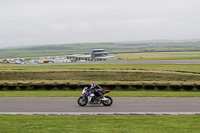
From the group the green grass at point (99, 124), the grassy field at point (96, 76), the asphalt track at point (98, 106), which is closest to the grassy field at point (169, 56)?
the grassy field at point (96, 76)

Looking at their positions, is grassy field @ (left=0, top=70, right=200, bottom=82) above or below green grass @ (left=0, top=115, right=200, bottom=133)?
above

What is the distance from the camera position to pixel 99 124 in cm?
1140

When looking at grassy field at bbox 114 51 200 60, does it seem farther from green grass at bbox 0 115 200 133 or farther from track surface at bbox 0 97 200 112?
green grass at bbox 0 115 200 133

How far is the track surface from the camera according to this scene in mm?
15055

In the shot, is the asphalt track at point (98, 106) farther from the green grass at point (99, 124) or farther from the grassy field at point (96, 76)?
the grassy field at point (96, 76)

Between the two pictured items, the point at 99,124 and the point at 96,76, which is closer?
the point at 99,124

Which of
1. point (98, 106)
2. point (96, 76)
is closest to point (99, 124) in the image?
point (98, 106)

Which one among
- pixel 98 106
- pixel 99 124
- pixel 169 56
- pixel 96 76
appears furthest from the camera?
pixel 169 56

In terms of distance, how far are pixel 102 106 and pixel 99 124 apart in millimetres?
4886

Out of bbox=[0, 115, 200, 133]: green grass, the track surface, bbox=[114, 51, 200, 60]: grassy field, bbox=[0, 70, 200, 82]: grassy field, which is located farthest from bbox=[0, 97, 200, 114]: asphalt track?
bbox=[114, 51, 200, 60]: grassy field

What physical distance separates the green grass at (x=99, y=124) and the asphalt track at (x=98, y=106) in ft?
5.16

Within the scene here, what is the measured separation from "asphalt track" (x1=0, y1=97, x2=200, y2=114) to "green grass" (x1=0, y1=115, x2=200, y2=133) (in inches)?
61.9

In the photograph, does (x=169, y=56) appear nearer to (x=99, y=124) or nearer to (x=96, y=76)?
(x=96, y=76)

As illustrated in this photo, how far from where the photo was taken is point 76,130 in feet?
33.9
